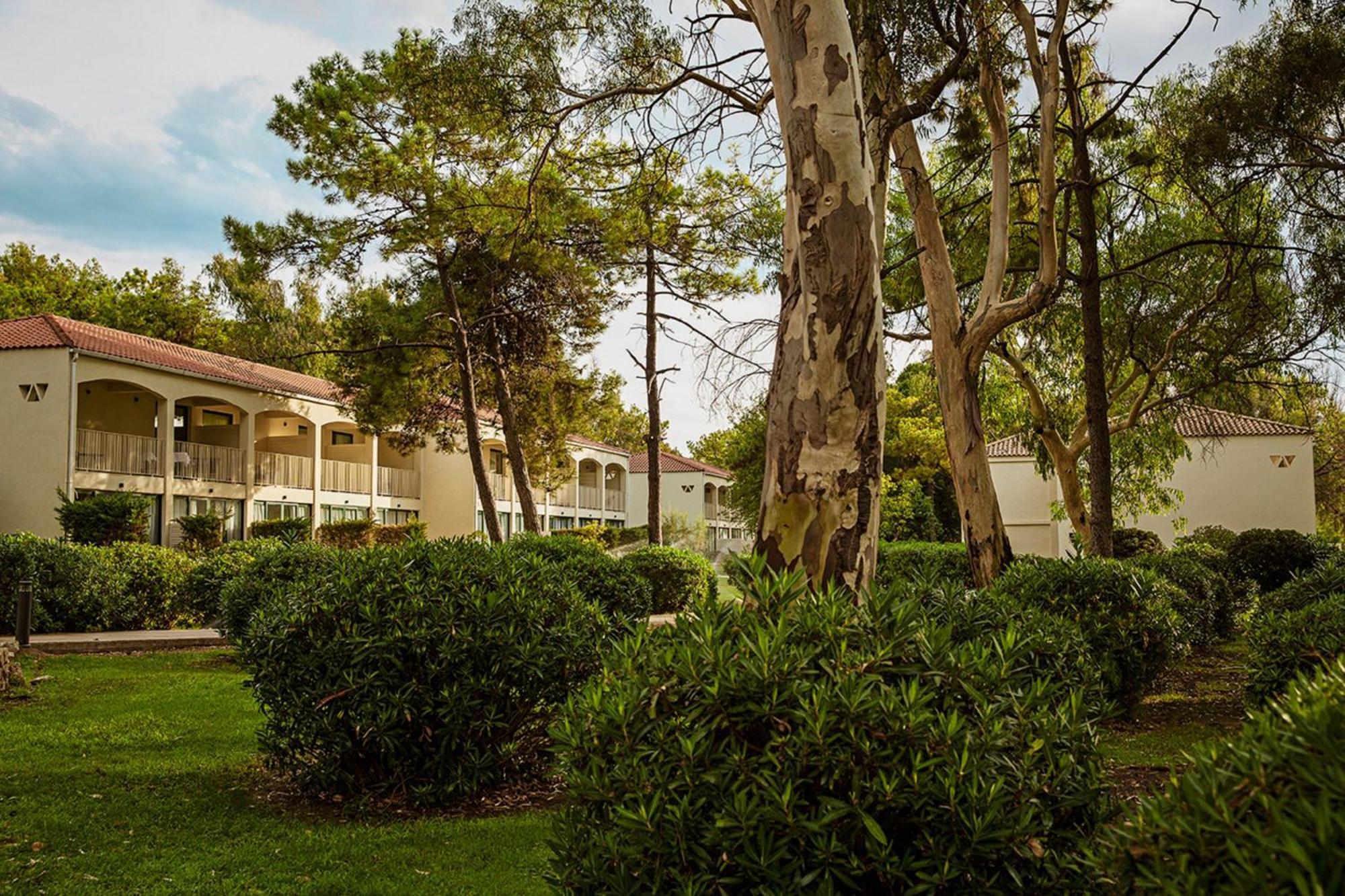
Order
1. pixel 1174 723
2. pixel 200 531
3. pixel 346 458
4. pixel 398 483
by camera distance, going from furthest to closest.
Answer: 1. pixel 398 483
2. pixel 346 458
3. pixel 200 531
4. pixel 1174 723

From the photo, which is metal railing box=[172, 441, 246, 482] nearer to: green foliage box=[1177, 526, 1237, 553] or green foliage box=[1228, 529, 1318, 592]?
green foliage box=[1177, 526, 1237, 553]

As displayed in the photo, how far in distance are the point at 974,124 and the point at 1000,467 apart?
28221 millimetres

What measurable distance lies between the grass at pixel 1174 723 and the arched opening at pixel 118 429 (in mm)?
26220

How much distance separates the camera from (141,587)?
15.7m

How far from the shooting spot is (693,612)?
3.53 meters

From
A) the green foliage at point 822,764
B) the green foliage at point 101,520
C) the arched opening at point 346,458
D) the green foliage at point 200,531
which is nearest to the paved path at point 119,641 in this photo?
the green foliage at point 101,520

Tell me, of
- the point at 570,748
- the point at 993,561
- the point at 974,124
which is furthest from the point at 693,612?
the point at 974,124

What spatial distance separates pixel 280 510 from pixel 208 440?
327 cm

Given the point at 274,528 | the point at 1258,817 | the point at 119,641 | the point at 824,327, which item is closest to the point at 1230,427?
the point at 274,528

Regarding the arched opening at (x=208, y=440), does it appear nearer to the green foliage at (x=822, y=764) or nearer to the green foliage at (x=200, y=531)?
the green foliage at (x=200, y=531)

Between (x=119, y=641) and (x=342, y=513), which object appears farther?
(x=342, y=513)

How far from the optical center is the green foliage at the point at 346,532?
32.2m

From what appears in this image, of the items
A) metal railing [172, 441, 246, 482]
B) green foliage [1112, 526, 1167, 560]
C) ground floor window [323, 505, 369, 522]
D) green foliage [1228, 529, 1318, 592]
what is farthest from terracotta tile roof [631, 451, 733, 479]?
green foliage [1228, 529, 1318, 592]

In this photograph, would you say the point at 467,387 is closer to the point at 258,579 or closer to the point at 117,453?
the point at 117,453
